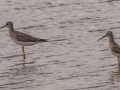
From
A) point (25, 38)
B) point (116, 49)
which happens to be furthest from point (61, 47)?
point (116, 49)

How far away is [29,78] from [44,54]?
317 cm

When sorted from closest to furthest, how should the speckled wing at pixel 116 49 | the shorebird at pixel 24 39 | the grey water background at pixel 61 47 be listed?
the grey water background at pixel 61 47
the speckled wing at pixel 116 49
the shorebird at pixel 24 39

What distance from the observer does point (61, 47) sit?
23.0m

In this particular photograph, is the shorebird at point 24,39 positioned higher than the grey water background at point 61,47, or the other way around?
the shorebird at point 24,39

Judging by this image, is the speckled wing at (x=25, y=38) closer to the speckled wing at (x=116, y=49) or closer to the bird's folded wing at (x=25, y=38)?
the bird's folded wing at (x=25, y=38)

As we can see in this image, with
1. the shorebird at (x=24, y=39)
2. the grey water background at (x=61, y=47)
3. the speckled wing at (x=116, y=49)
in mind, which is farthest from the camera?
the shorebird at (x=24, y=39)

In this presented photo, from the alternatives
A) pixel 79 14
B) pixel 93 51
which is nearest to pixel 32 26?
pixel 79 14

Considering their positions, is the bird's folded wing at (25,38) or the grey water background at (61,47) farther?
the bird's folded wing at (25,38)

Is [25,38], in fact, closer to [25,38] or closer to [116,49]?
[25,38]

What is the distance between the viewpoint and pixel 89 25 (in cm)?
2639

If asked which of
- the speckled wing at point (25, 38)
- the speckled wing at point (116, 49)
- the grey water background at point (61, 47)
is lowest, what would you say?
the grey water background at point (61, 47)

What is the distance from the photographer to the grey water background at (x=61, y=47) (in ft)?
60.7

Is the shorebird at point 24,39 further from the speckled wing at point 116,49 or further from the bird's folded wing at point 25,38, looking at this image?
the speckled wing at point 116,49

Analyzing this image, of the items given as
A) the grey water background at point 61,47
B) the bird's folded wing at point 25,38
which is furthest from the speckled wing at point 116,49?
the bird's folded wing at point 25,38
